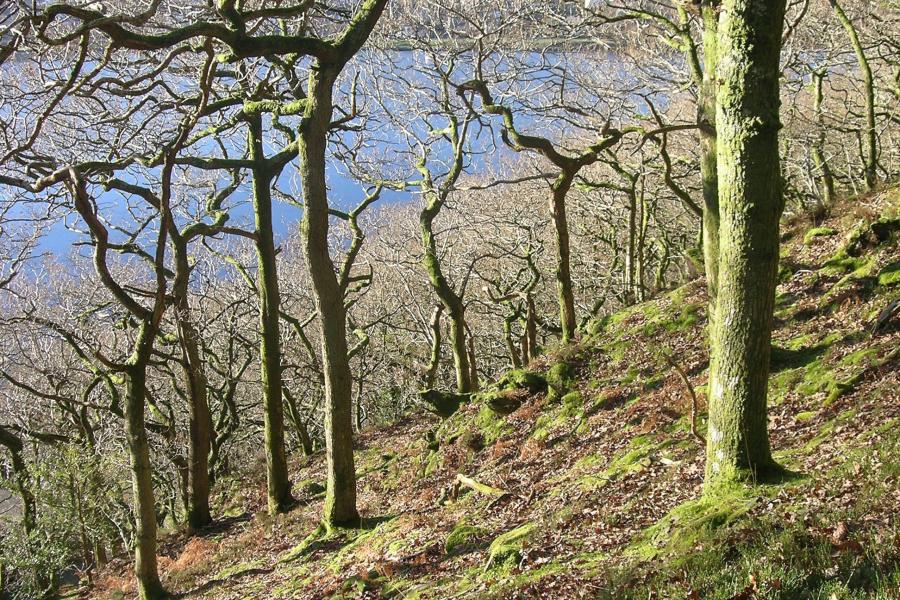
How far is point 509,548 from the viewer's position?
633 centimetres

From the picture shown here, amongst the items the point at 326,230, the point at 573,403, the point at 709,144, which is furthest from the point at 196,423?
the point at 709,144

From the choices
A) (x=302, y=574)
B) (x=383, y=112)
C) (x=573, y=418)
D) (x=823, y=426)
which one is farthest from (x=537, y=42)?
(x=302, y=574)

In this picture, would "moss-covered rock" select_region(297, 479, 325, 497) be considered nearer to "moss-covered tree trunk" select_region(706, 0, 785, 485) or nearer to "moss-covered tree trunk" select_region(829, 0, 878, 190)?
"moss-covered tree trunk" select_region(706, 0, 785, 485)

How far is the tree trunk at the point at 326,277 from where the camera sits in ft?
28.3

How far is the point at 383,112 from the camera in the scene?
1630 centimetres

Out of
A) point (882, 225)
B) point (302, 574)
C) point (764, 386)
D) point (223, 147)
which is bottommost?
point (302, 574)

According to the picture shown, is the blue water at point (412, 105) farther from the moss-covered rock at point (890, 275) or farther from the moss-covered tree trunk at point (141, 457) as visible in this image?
the moss-covered rock at point (890, 275)

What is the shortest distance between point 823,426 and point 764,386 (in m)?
2.27

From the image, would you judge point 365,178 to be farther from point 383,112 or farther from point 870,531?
point 870,531

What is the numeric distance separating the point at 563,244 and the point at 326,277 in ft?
19.8

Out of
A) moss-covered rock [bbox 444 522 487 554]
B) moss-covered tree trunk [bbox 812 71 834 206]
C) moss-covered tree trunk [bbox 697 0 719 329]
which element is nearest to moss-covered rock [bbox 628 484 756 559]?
moss-covered rock [bbox 444 522 487 554]

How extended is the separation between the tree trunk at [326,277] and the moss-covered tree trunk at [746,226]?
506cm

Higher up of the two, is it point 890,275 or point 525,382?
point 890,275

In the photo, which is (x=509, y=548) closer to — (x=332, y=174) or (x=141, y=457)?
(x=141, y=457)
